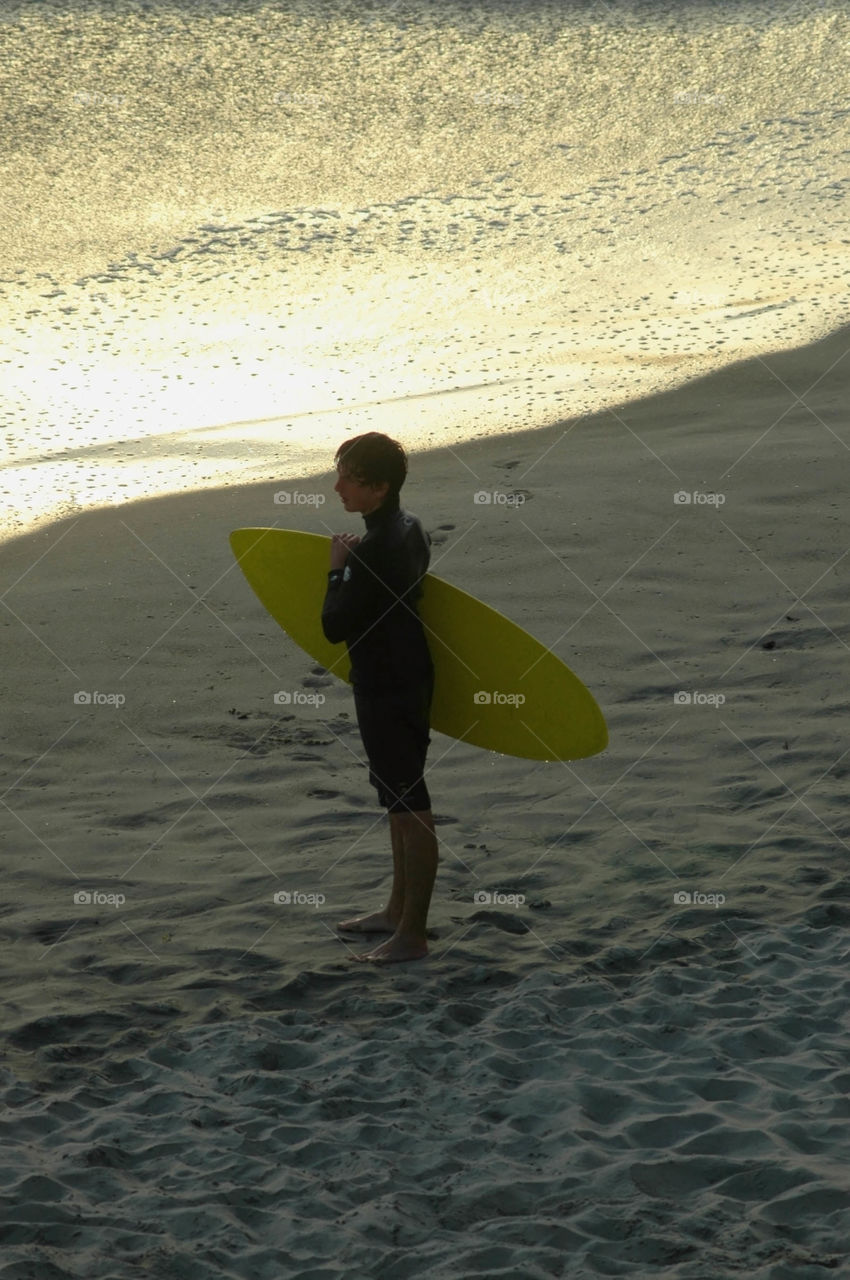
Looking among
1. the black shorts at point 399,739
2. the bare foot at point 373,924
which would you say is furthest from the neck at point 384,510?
the bare foot at point 373,924

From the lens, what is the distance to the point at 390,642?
11.2ft

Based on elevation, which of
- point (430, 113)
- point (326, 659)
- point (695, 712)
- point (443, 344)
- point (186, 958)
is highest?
point (430, 113)

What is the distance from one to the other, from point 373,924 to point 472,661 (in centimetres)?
72

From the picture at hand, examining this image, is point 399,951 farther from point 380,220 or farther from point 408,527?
point 380,220

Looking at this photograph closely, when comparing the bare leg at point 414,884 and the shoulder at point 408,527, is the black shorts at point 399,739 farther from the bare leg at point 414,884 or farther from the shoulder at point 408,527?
the shoulder at point 408,527

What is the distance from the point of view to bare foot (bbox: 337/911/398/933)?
12.1 feet

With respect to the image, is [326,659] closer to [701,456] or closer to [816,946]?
[816,946]

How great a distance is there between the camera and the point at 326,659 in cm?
400

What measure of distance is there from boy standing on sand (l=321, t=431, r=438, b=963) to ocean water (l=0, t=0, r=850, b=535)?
358 centimetres

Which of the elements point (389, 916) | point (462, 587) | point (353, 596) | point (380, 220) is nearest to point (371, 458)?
point (353, 596)

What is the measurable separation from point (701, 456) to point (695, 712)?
2248mm

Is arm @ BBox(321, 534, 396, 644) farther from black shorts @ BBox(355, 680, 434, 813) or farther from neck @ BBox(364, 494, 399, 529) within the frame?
black shorts @ BBox(355, 680, 434, 813)

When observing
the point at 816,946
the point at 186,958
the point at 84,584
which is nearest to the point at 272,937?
the point at 186,958

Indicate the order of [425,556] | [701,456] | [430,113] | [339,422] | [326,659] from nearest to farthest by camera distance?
[425,556] < [326,659] < [701,456] < [339,422] < [430,113]
